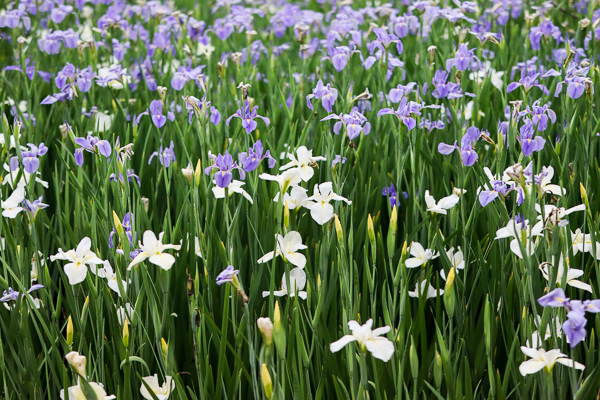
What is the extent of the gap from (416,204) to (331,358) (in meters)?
0.67

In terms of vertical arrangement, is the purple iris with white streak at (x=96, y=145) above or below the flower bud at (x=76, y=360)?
above

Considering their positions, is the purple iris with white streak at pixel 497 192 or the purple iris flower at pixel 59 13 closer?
the purple iris with white streak at pixel 497 192

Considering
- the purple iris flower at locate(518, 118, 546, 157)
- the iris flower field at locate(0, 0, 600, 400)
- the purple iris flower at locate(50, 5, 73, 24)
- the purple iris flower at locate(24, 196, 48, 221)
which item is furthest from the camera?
the purple iris flower at locate(50, 5, 73, 24)

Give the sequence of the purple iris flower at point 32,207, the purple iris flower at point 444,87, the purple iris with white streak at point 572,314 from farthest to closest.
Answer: the purple iris flower at point 444,87
the purple iris flower at point 32,207
the purple iris with white streak at point 572,314

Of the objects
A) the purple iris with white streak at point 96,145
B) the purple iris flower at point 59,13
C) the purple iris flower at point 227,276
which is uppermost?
the purple iris flower at point 59,13

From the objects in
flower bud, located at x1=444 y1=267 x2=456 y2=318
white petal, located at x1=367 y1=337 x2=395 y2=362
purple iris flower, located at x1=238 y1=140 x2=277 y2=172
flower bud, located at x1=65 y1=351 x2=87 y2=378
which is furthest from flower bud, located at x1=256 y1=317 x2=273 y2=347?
purple iris flower, located at x1=238 y1=140 x2=277 y2=172

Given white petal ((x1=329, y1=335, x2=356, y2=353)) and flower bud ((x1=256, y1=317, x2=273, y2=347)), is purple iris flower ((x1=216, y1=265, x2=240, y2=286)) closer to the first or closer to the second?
flower bud ((x1=256, y1=317, x2=273, y2=347))

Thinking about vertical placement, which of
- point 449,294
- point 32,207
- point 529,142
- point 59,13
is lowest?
point 449,294

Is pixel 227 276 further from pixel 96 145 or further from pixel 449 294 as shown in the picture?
pixel 96 145

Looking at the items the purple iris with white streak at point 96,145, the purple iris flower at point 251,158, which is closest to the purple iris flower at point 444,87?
the purple iris flower at point 251,158

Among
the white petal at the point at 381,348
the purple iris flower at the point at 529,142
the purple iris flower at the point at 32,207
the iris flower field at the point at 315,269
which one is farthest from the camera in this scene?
the purple iris flower at the point at 32,207

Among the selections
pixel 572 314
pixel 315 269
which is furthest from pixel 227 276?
pixel 572 314

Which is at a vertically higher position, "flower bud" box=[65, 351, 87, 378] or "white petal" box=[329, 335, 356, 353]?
"white petal" box=[329, 335, 356, 353]

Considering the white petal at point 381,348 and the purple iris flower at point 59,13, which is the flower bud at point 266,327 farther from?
the purple iris flower at point 59,13
